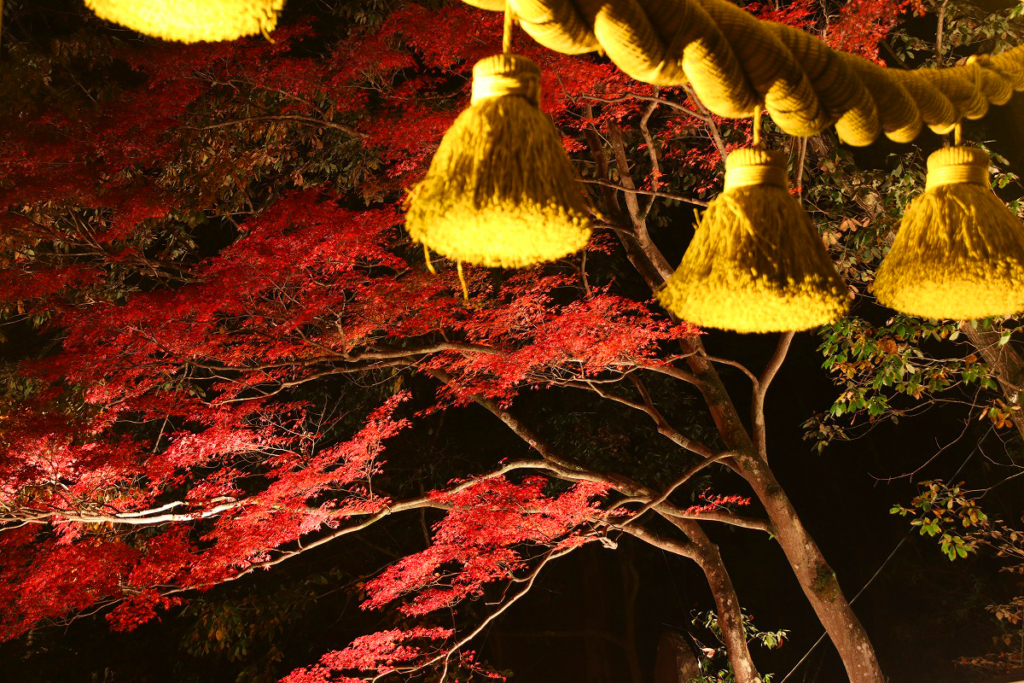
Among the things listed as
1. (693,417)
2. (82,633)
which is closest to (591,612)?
(693,417)

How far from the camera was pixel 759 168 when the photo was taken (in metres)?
1.26

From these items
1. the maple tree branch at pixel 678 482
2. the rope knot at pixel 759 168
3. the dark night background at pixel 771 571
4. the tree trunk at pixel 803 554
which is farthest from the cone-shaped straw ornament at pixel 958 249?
the dark night background at pixel 771 571

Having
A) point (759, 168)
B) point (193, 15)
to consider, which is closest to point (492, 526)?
point (759, 168)

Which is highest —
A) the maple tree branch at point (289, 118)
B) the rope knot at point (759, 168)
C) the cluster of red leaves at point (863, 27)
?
the cluster of red leaves at point (863, 27)

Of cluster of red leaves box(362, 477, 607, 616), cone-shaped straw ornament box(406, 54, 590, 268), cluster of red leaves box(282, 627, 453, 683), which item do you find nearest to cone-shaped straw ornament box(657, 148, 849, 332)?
cone-shaped straw ornament box(406, 54, 590, 268)

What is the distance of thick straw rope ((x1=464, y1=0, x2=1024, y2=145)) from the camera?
3.16ft

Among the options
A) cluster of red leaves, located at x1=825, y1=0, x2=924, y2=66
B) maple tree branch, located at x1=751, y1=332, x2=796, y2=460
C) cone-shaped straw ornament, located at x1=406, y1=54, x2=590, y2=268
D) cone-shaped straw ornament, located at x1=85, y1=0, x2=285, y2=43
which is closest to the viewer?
cone-shaped straw ornament, located at x1=85, y1=0, x2=285, y2=43

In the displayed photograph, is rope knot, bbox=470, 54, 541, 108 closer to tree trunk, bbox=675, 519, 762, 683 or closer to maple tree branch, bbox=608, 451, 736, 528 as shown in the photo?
maple tree branch, bbox=608, 451, 736, 528

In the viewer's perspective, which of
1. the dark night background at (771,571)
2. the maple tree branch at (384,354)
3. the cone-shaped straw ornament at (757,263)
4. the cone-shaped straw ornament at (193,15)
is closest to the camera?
the cone-shaped straw ornament at (193,15)

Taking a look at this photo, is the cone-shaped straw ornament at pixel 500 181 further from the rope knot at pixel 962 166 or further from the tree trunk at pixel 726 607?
the tree trunk at pixel 726 607

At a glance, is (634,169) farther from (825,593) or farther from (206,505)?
(206,505)

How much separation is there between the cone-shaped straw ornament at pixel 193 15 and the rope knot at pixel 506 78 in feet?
1.00

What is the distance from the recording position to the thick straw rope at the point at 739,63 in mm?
962

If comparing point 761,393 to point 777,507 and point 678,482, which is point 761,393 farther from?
point 678,482
